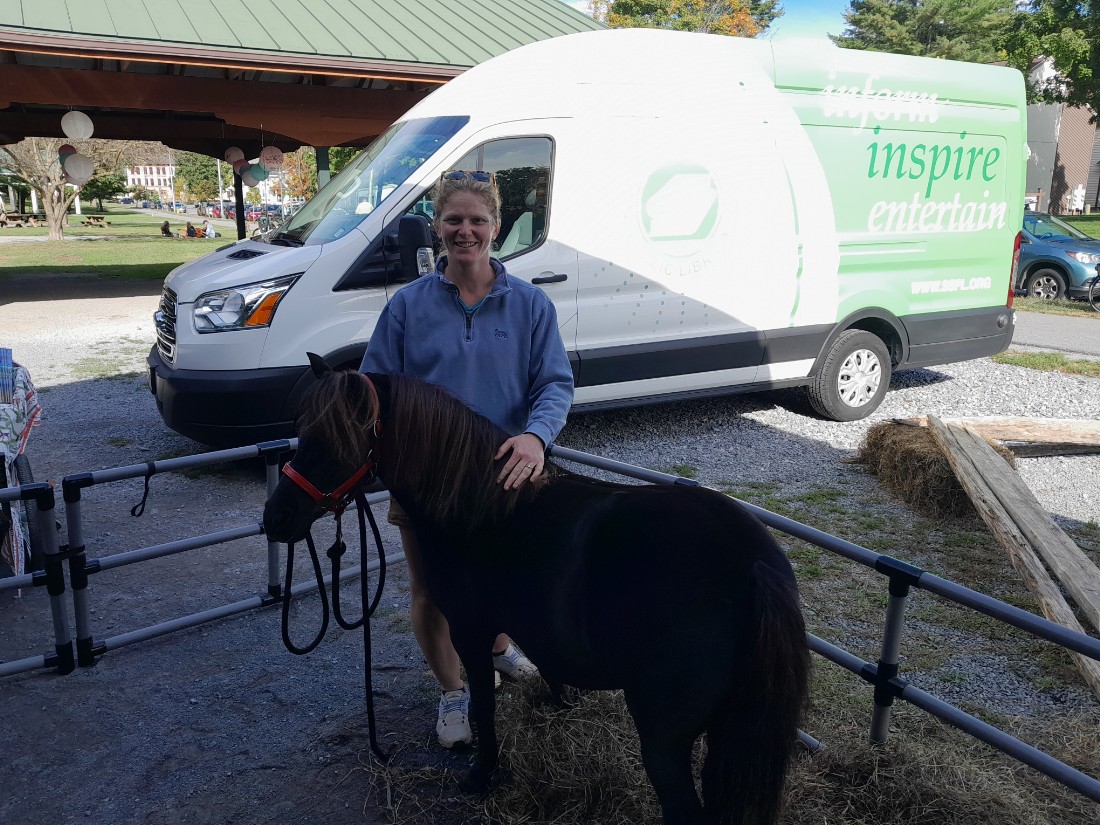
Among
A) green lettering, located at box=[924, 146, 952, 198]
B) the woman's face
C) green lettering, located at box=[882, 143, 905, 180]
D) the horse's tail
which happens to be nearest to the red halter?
the woman's face

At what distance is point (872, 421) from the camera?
778cm

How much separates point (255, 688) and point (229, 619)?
2.39ft

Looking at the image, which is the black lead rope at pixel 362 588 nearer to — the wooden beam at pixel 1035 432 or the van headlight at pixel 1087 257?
the wooden beam at pixel 1035 432

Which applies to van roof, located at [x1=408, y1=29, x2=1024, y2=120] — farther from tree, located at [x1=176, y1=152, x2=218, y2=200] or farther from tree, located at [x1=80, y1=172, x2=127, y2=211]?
tree, located at [x1=176, y1=152, x2=218, y2=200]

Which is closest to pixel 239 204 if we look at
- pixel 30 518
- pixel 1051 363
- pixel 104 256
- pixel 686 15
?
pixel 104 256

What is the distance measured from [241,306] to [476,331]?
3421 millimetres

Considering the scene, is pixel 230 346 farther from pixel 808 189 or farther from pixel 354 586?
pixel 808 189

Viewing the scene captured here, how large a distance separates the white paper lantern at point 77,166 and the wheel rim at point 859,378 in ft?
46.8

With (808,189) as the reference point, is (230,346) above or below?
below

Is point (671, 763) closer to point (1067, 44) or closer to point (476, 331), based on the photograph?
point (476, 331)

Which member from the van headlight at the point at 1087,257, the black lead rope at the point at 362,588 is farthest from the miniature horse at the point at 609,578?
the van headlight at the point at 1087,257

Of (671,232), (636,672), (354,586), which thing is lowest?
(354,586)

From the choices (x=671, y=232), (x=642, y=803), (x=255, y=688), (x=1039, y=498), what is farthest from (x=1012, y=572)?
(x=255, y=688)

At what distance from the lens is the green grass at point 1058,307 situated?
14.4 meters
